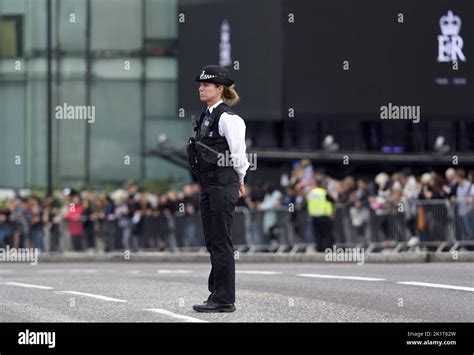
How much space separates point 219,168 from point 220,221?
42cm

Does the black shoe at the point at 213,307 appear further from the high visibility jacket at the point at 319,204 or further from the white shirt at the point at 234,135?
the high visibility jacket at the point at 319,204

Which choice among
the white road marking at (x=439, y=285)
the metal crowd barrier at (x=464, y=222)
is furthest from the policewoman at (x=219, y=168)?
the metal crowd barrier at (x=464, y=222)

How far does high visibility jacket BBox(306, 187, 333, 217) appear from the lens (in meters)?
27.0

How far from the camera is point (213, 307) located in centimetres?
1235

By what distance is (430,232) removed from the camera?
25.3 metres

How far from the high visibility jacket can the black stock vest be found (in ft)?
47.9

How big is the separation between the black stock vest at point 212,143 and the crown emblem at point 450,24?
25.5 metres

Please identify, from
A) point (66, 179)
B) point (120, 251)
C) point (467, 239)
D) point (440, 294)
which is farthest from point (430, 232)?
point (66, 179)

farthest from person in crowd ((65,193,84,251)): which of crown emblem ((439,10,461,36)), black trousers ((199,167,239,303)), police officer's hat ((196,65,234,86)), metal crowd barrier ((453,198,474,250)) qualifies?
police officer's hat ((196,65,234,86))

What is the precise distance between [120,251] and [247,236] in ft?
14.4

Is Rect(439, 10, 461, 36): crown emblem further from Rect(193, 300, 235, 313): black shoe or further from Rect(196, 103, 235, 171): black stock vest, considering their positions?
Rect(193, 300, 235, 313): black shoe

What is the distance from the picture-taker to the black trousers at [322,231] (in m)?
26.9

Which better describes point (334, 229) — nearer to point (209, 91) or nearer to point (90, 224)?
point (90, 224)

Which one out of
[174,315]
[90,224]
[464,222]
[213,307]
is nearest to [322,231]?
[464,222]
